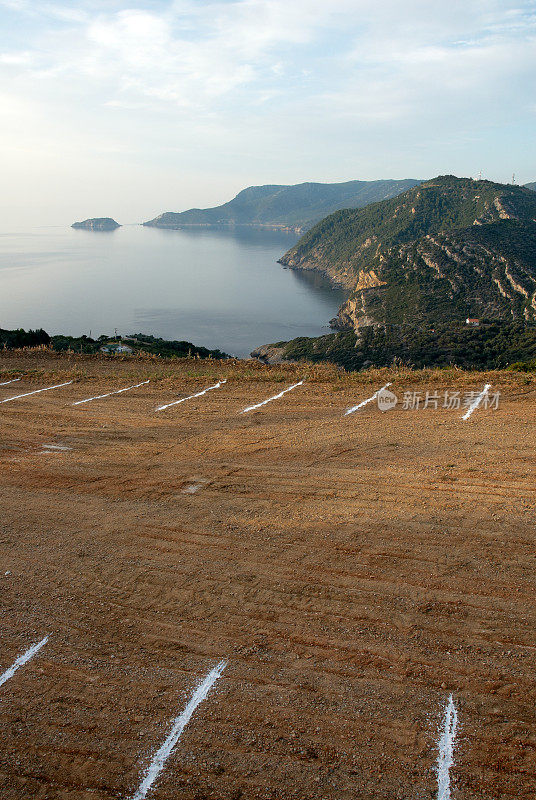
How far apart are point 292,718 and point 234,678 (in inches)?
24.7

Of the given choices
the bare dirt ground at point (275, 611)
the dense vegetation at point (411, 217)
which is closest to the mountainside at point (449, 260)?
the dense vegetation at point (411, 217)

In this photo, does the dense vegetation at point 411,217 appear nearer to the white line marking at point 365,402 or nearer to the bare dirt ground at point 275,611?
the white line marking at point 365,402

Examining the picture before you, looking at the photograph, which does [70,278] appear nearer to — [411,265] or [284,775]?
[411,265]

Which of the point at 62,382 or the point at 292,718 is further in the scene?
the point at 62,382

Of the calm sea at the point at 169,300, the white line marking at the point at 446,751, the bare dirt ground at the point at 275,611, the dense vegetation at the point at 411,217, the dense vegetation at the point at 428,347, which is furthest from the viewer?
the dense vegetation at the point at 411,217

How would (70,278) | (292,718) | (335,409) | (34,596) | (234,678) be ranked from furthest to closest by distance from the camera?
(70,278) < (335,409) < (34,596) < (234,678) < (292,718)

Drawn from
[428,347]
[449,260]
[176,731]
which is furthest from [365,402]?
[449,260]

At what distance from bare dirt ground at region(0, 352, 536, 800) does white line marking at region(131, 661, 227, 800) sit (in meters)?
0.05

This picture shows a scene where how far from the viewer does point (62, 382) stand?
1514 cm

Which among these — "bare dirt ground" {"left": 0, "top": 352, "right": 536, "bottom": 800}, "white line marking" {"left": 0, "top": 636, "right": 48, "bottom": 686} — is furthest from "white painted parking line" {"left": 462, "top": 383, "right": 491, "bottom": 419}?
"white line marking" {"left": 0, "top": 636, "right": 48, "bottom": 686}

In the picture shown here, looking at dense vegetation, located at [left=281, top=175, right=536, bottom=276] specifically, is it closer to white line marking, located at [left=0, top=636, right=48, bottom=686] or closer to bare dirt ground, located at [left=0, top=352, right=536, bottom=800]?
bare dirt ground, located at [left=0, top=352, right=536, bottom=800]

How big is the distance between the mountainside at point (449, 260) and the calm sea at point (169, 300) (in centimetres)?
1422

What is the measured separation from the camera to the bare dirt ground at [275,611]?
12.0 feet

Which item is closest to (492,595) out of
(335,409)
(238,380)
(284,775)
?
(284,775)
